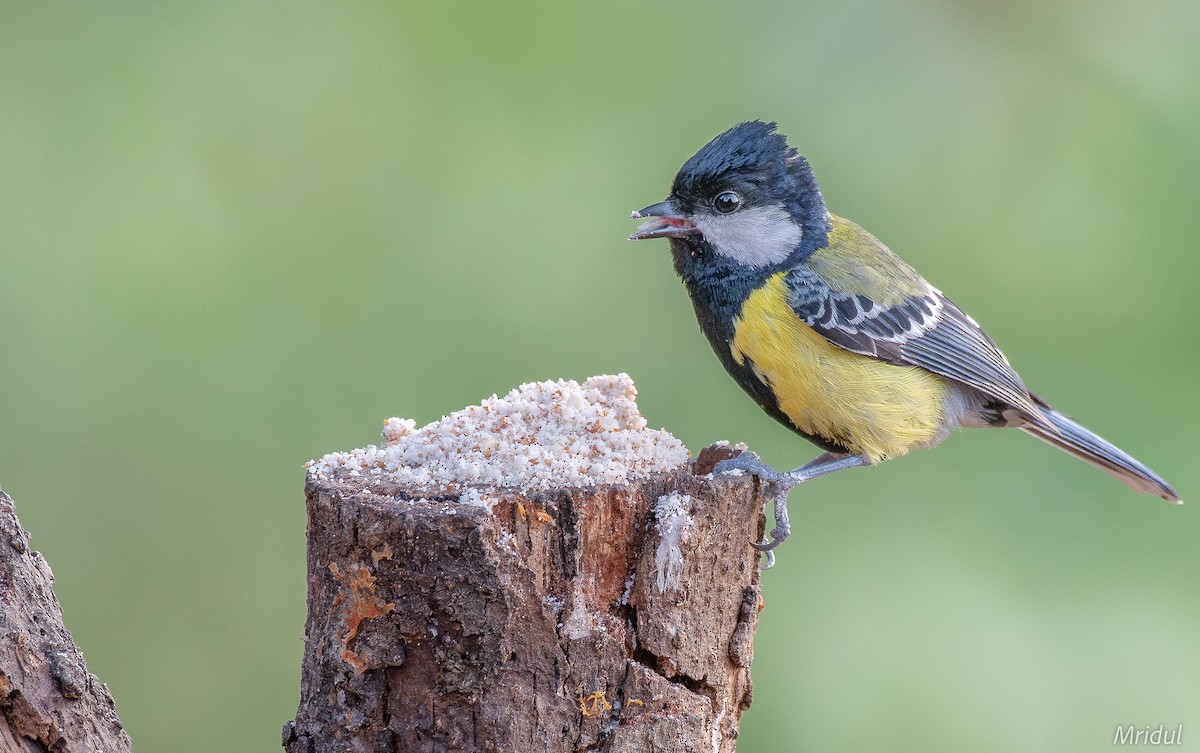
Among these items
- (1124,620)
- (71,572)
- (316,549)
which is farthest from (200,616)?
(1124,620)

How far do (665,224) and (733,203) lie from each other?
193 mm

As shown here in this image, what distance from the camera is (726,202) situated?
2.94 m

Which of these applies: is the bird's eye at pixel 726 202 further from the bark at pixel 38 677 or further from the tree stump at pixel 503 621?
the bark at pixel 38 677

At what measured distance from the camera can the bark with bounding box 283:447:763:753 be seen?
188cm

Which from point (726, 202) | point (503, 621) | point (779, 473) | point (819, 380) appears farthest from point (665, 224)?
point (503, 621)

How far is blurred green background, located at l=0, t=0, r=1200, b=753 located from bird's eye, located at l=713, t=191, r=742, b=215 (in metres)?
0.88

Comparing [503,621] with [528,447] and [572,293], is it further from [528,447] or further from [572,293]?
[572,293]

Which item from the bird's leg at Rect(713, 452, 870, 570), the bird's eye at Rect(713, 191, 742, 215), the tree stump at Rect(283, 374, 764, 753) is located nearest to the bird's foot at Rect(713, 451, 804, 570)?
the bird's leg at Rect(713, 452, 870, 570)

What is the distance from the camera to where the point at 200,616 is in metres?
3.69

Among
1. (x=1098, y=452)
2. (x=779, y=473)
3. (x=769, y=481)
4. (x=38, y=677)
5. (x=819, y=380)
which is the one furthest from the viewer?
(x=1098, y=452)

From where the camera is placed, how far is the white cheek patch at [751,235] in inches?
116

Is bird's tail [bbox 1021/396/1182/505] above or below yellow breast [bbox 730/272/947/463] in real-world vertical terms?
above

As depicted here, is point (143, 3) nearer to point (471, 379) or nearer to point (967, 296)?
point (471, 379)

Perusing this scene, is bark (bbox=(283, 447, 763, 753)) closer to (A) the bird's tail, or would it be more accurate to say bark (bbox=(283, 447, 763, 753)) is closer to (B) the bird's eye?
(B) the bird's eye
